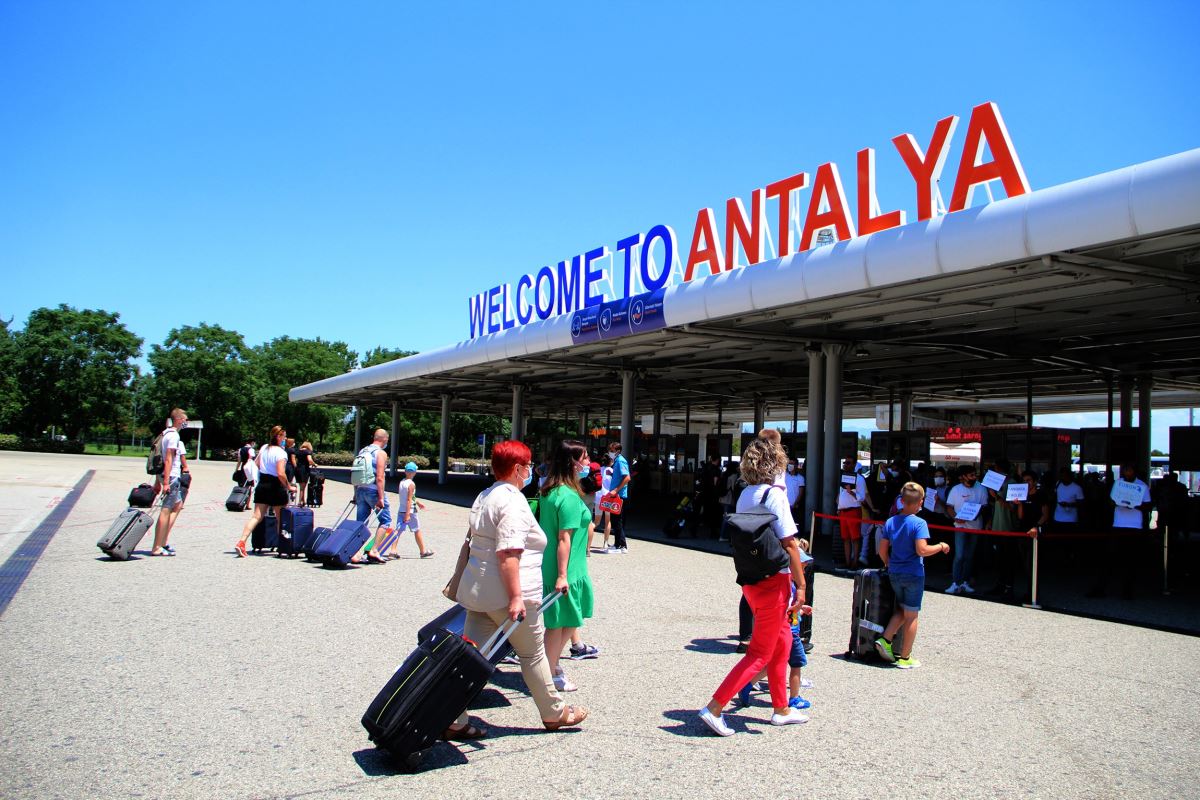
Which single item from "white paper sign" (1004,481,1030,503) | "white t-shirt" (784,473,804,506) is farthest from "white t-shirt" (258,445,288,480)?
"white paper sign" (1004,481,1030,503)

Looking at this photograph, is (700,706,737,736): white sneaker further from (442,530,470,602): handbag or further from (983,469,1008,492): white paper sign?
(983,469,1008,492): white paper sign

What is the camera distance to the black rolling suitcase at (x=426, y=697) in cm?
407

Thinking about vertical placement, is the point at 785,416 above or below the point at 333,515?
above

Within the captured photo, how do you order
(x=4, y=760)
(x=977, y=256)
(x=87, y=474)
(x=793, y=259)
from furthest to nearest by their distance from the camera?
(x=87, y=474), (x=793, y=259), (x=977, y=256), (x=4, y=760)

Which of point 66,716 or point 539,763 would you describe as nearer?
point 539,763

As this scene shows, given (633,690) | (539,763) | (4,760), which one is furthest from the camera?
(633,690)

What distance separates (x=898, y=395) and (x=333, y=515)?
22.8 meters

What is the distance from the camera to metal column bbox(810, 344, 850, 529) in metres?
17.8

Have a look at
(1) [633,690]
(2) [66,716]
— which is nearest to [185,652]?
(2) [66,716]

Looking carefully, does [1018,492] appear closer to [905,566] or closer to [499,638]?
[905,566]

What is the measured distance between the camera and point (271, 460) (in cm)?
1120

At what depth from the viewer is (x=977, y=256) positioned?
10.2 metres

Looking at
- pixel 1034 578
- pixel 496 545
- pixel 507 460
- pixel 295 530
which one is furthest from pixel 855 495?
pixel 496 545

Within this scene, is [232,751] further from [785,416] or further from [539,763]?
[785,416]
